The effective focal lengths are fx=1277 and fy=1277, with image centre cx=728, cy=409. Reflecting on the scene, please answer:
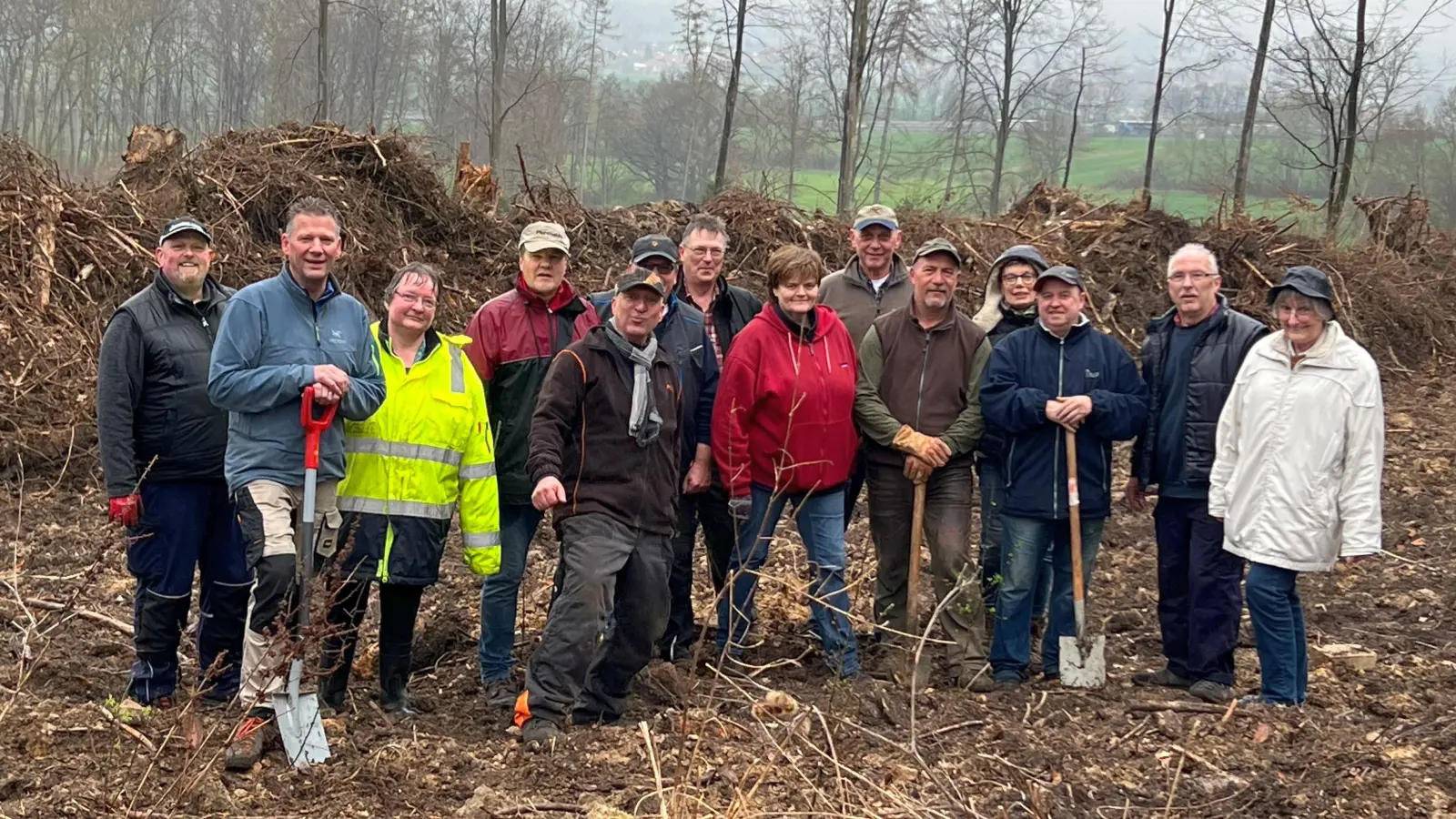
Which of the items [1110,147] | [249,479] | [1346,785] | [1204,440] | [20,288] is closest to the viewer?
[1346,785]

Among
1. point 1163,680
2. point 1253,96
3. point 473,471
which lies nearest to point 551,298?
point 473,471

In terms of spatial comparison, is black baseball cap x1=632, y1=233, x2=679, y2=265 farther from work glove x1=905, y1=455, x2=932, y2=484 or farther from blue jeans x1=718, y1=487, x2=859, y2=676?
work glove x1=905, y1=455, x2=932, y2=484

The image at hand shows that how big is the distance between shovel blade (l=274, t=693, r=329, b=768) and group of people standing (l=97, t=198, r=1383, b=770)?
0.08 m

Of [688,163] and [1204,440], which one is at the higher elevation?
[688,163]

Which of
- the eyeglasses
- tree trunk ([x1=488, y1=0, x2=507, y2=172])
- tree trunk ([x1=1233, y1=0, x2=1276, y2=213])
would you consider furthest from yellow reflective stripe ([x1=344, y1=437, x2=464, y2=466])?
tree trunk ([x1=1233, y1=0, x2=1276, y2=213])

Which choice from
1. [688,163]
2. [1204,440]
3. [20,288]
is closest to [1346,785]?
[1204,440]

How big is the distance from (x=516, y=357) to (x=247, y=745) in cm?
187

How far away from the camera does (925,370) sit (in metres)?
5.68

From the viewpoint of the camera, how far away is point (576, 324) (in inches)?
→ 212

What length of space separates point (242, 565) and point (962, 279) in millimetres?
10609

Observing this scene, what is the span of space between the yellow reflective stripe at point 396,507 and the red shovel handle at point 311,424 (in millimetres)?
264

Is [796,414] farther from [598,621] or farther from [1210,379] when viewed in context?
[1210,379]

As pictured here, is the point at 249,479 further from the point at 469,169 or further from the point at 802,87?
the point at 802,87

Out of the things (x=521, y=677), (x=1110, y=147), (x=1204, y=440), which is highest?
(x=1110, y=147)
